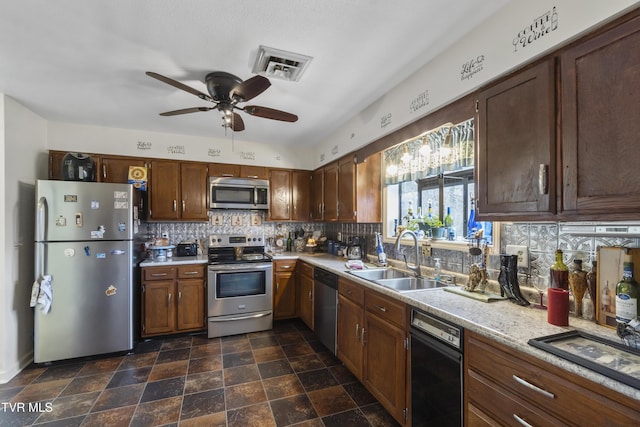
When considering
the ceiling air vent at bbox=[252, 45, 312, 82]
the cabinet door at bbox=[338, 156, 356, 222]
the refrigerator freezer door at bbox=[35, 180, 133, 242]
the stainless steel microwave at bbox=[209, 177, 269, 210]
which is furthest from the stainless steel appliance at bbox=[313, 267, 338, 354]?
the refrigerator freezer door at bbox=[35, 180, 133, 242]

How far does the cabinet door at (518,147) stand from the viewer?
Result: 49.9 inches

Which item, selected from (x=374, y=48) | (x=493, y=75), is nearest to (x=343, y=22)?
(x=374, y=48)

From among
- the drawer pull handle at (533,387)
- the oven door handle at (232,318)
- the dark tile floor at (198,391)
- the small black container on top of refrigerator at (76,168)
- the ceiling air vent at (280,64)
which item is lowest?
the dark tile floor at (198,391)

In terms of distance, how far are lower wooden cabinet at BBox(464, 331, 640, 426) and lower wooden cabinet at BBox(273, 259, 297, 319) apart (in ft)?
8.55

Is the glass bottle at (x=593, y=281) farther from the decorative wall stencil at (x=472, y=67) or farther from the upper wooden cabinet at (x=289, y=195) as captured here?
the upper wooden cabinet at (x=289, y=195)

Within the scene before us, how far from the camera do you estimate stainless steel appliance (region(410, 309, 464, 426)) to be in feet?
4.58

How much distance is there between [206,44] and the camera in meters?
1.82

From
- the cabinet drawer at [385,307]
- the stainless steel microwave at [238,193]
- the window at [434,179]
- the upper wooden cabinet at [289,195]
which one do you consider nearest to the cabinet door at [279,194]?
the upper wooden cabinet at [289,195]

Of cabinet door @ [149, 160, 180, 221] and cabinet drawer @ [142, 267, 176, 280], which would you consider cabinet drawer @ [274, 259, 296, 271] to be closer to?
cabinet drawer @ [142, 267, 176, 280]

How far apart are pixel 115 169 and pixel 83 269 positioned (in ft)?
4.13

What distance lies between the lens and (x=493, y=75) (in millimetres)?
1512

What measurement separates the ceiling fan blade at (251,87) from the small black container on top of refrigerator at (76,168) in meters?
2.09

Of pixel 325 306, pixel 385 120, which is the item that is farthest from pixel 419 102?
pixel 325 306

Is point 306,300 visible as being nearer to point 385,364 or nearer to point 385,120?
point 385,364
